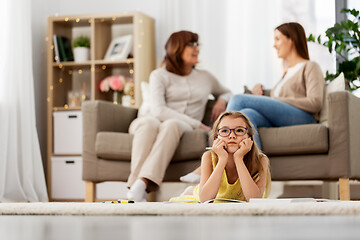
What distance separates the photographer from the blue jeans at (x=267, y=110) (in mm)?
2941

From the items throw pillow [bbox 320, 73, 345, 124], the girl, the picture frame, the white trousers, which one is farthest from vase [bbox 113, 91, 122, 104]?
the girl

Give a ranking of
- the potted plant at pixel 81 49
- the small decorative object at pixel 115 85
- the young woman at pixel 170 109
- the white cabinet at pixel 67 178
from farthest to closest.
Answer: the potted plant at pixel 81 49 → the small decorative object at pixel 115 85 → the white cabinet at pixel 67 178 → the young woman at pixel 170 109

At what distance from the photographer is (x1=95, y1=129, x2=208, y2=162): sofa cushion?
2980 mm

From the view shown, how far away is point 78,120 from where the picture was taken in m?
4.39

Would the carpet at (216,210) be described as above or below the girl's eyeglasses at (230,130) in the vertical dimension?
below

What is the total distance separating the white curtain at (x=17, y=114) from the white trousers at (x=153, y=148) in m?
1.23

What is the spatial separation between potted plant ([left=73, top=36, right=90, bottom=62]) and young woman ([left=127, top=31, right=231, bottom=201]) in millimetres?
1183

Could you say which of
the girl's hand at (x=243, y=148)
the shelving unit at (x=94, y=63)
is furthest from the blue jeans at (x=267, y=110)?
the shelving unit at (x=94, y=63)

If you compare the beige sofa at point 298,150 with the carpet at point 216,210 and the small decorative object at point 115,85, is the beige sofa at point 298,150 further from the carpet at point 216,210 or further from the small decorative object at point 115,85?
the carpet at point 216,210

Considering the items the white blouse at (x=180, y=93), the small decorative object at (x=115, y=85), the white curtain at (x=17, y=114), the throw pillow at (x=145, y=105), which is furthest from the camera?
the small decorative object at (x=115, y=85)

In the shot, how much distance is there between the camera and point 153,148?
2.95 meters

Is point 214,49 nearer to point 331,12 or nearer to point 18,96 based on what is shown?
point 331,12

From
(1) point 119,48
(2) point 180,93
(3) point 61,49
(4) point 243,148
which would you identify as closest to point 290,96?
(2) point 180,93

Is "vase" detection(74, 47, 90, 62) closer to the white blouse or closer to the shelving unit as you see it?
the shelving unit
